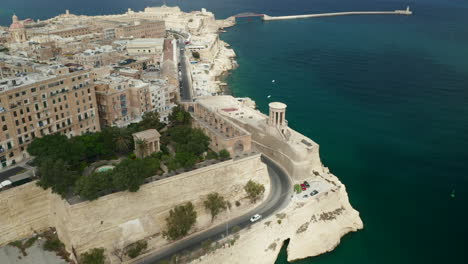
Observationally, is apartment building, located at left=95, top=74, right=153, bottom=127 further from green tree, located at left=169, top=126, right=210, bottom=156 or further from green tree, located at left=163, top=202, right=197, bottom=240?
green tree, located at left=163, top=202, right=197, bottom=240

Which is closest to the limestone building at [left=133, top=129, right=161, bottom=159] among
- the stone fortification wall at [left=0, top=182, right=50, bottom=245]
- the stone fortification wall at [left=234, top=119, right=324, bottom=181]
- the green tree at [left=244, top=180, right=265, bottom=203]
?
the stone fortification wall at [left=0, top=182, right=50, bottom=245]

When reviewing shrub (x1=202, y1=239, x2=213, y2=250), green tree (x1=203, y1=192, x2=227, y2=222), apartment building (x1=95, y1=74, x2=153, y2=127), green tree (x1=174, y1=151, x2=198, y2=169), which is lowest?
shrub (x1=202, y1=239, x2=213, y2=250)

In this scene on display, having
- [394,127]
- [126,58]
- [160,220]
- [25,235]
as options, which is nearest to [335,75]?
[394,127]

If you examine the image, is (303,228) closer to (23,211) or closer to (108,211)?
(108,211)

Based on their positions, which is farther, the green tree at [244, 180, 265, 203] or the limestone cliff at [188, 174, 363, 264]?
the green tree at [244, 180, 265, 203]

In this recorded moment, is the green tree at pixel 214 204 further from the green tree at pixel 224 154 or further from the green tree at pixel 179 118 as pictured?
the green tree at pixel 179 118

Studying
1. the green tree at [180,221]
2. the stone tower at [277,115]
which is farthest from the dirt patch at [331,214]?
the green tree at [180,221]
